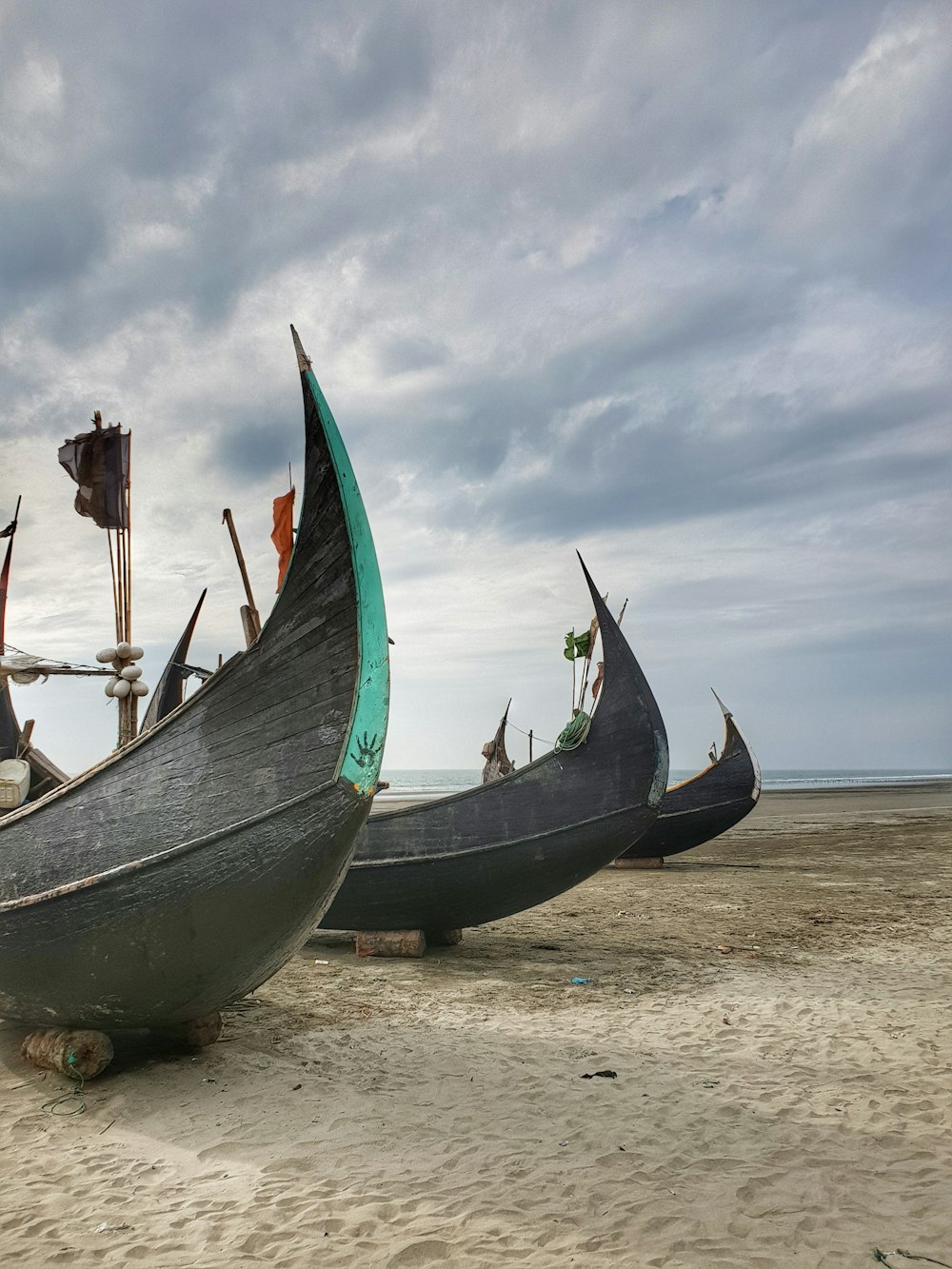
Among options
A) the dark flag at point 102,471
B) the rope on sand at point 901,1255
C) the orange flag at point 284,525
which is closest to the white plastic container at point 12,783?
the dark flag at point 102,471

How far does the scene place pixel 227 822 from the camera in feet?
15.2

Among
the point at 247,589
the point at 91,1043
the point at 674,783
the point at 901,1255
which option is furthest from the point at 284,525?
the point at 674,783

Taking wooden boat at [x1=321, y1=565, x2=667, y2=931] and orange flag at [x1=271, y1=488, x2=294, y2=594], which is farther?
wooden boat at [x1=321, y1=565, x2=667, y2=931]

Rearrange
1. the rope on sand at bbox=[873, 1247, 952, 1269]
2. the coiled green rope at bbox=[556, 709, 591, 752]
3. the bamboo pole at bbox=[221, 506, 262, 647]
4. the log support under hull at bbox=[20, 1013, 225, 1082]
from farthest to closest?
1. the coiled green rope at bbox=[556, 709, 591, 752]
2. the bamboo pole at bbox=[221, 506, 262, 647]
3. the log support under hull at bbox=[20, 1013, 225, 1082]
4. the rope on sand at bbox=[873, 1247, 952, 1269]

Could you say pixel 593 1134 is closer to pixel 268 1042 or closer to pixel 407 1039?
pixel 407 1039

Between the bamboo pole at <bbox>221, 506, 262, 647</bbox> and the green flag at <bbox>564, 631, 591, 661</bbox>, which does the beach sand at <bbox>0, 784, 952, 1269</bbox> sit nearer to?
the bamboo pole at <bbox>221, 506, 262, 647</bbox>

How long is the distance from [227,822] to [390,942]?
14.3 ft

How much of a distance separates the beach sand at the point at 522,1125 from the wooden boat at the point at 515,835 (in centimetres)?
67

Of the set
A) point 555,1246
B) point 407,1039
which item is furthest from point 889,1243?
point 407,1039

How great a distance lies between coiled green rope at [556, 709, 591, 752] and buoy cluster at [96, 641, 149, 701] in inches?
182

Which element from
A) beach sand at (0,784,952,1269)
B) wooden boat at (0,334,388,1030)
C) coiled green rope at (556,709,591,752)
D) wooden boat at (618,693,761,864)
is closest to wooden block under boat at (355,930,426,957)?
beach sand at (0,784,952,1269)

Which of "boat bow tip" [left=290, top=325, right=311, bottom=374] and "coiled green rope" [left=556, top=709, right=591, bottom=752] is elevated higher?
"boat bow tip" [left=290, top=325, right=311, bottom=374]

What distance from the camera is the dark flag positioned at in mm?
8195

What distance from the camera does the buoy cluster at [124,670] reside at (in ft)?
22.9
